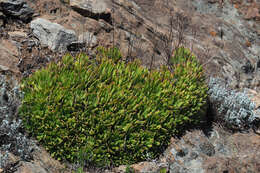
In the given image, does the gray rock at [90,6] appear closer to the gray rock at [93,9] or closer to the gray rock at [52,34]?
the gray rock at [93,9]

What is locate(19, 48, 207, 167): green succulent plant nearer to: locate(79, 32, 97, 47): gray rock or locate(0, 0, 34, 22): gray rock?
locate(79, 32, 97, 47): gray rock

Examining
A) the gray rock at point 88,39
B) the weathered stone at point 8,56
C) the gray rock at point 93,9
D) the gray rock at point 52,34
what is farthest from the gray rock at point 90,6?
the weathered stone at point 8,56

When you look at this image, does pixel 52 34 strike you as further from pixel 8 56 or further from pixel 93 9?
pixel 93 9

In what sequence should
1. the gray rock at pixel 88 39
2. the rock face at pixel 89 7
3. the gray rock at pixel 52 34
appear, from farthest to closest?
the rock face at pixel 89 7, the gray rock at pixel 88 39, the gray rock at pixel 52 34

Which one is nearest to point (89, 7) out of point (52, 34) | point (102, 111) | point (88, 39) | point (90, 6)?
point (90, 6)

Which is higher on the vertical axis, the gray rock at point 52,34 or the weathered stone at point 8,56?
the gray rock at point 52,34

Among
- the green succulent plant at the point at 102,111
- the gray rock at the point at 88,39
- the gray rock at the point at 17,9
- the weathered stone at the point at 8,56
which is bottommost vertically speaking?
the green succulent plant at the point at 102,111
